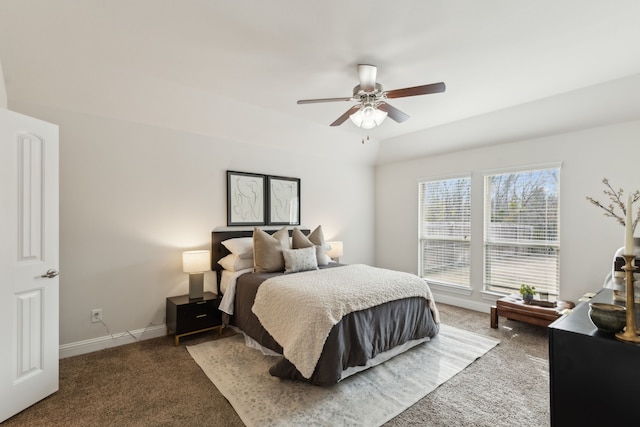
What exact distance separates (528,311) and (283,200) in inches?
139

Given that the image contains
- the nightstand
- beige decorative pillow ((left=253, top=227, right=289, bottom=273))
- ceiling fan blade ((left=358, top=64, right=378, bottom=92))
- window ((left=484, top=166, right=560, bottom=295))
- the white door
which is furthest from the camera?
window ((left=484, top=166, right=560, bottom=295))

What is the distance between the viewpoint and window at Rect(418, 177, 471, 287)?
4.85 metres

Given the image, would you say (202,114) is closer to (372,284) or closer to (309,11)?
(309,11)

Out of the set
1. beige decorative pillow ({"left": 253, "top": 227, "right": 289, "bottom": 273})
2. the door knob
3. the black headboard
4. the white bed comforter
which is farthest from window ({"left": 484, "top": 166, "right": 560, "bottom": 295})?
the door knob

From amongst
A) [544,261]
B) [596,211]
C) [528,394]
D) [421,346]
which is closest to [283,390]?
[421,346]

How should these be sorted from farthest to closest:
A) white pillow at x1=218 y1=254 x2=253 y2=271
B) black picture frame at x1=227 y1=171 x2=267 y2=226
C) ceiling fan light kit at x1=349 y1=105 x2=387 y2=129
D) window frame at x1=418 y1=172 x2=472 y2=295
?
1. window frame at x1=418 y1=172 x2=472 y2=295
2. black picture frame at x1=227 y1=171 x2=267 y2=226
3. white pillow at x1=218 y1=254 x2=253 y2=271
4. ceiling fan light kit at x1=349 y1=105 x2=387 y2=129

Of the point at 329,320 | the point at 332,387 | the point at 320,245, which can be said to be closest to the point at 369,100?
the point at 329,320

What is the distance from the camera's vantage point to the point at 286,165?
4812 millimetres

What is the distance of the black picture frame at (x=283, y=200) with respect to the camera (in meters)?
4.60

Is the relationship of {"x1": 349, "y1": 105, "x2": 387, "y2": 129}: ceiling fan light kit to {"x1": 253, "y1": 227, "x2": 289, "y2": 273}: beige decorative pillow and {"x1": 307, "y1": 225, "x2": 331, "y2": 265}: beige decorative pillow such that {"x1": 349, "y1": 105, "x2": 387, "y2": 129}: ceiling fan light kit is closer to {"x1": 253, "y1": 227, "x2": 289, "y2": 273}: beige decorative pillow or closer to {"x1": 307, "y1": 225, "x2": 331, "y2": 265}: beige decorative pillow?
{"x1": 253, "y1": 227, "x2": 289, "y2": 273}: beige decorative pillow

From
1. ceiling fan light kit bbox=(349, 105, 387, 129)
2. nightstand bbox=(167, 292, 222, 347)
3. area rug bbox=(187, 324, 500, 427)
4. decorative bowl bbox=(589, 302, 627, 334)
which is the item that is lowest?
area rug bbox=(187, 324, 500, 427)

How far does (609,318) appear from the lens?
123cm

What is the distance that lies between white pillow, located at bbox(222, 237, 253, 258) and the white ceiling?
1.48 meters

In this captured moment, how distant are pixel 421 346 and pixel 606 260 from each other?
2.42 metres
